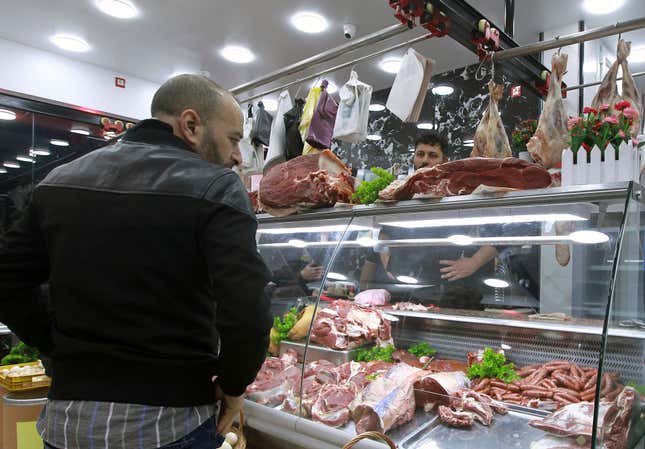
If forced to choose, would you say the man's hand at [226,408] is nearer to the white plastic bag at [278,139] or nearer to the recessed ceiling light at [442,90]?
the white plastic bag at [278,139]

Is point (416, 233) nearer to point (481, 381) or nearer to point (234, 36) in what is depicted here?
point (481, 381)

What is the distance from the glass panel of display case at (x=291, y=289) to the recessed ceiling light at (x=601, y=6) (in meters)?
4.00

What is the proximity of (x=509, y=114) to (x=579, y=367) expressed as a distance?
185 inches

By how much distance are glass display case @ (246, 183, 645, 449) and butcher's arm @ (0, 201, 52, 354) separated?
1.13 m

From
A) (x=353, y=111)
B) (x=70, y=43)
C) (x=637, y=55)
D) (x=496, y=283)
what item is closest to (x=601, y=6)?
(x=637, y=55)

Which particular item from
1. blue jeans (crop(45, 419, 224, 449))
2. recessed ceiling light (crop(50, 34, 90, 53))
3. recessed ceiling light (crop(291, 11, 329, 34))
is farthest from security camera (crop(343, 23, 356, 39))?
blue jeans (crop(45, 419, 224, 449))

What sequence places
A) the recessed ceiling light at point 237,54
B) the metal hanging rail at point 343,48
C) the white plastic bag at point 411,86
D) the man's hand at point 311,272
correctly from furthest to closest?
the recessed ceiling light at point 237,54
the white plastic bag at point 411,86
the metal hanging rail at point 343,48
the man's hand at point 311,272

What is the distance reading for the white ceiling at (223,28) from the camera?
16.8 ft

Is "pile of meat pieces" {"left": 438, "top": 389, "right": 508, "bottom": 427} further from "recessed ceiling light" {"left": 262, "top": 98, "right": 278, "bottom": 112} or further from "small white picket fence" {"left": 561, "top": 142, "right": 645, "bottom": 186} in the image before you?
"recessed ceiling light" {"left": 262, "top": 98, "right": 278, "bottom": 112}

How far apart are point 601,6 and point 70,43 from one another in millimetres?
6354

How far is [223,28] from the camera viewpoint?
18.8 feet

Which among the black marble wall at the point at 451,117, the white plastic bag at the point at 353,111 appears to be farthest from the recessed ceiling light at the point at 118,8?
the black marble wall at the point at 451,117

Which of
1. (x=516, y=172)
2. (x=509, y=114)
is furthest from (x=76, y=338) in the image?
(x=509, y=114)

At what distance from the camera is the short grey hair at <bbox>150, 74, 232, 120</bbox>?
1.65 metres
